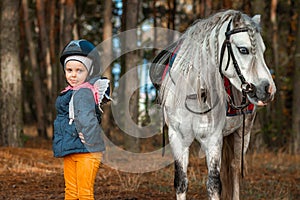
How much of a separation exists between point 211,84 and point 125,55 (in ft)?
22.3

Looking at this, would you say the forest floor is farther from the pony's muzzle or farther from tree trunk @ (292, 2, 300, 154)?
the pony's muzzle

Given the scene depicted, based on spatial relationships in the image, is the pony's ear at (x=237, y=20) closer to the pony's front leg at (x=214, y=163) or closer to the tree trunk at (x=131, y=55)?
the pony's front leg at (x=214, y=163)

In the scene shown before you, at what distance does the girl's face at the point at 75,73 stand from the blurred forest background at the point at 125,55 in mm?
2297

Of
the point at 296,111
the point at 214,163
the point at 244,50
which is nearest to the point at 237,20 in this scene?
the point at 244,50

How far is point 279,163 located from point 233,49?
6.75m

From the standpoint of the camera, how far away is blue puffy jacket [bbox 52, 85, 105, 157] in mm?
4277

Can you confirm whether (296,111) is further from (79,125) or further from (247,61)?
(79,125)

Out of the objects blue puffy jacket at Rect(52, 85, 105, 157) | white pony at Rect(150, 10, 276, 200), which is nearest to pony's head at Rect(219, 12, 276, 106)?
white pony at Rect(150, 10, 276, 200)

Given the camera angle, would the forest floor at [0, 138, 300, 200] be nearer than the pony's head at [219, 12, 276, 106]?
No

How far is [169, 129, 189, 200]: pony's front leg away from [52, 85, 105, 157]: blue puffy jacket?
0.81 meters

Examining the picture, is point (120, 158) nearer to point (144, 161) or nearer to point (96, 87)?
point (144, 161)

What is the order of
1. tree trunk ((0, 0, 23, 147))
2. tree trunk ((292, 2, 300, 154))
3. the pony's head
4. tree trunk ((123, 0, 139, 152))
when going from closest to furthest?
1. the pony's head
2. tree trunk ((123, 0, 139, 152))
3. tree trunk ((0, 0, 23, 147))
4. tree trunk ((292, 2, 300, 154))

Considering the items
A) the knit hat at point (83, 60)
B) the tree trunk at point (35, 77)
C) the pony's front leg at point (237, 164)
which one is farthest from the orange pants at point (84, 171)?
the tree trunk at point (35, 77)

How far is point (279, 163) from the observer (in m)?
10.8
